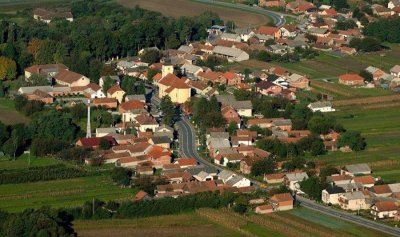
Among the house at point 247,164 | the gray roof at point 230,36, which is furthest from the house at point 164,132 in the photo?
the gray roof at point 230,36

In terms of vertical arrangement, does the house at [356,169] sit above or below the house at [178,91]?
above

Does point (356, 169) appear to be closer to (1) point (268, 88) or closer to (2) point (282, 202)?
(2) point (282, 202)

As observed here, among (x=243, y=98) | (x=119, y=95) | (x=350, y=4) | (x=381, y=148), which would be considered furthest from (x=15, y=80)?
(x=350, y=4)

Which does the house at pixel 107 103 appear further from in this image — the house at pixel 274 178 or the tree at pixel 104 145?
the house at pixel 274 178

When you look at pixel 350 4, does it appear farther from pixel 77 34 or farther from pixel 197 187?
pixel 197 187

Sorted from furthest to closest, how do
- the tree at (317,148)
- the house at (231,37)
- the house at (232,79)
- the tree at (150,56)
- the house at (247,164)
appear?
the house at (231,37) → the tree at (150,56) → the house at (232,79) → the tree at (317,148) → the house at (247,164)

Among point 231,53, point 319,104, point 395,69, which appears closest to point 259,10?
point 231,53
